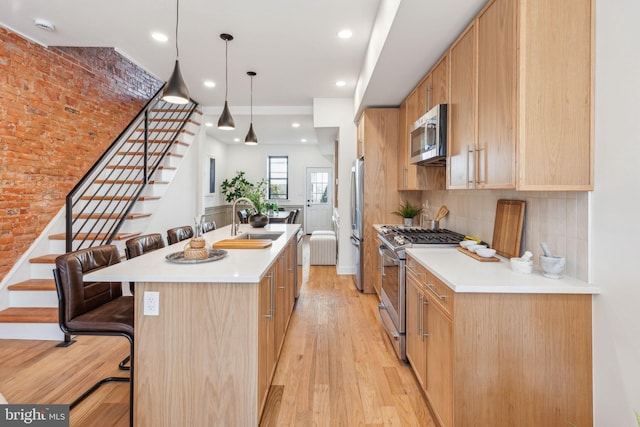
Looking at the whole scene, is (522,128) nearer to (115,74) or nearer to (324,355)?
(324,355)

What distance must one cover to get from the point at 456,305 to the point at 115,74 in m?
5.62

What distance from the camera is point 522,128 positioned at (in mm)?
1542

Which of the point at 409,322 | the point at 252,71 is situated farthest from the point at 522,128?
the point at 252,71

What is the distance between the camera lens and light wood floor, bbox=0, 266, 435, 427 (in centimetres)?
194

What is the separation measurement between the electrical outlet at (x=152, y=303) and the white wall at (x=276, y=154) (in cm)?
857

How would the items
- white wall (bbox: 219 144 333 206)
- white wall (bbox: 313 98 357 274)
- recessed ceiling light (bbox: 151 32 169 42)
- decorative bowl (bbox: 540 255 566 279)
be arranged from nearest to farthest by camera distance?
decorative bowl (bbox: 540 255 566 279) < recessed ceiling light (bbox: 151 32 169 42) < white wall (bbox: 313 98 357 274) < white wall (bbox: 219 144 333 206)

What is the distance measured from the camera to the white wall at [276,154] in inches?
398

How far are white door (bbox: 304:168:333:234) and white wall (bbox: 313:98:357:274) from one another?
4951 mm

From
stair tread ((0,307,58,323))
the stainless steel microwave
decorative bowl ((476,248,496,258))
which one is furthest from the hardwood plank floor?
stair tread ((0,307,58,323))

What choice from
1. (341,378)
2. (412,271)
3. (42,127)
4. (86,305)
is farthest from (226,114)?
(341,378)

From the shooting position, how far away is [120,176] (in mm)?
4680

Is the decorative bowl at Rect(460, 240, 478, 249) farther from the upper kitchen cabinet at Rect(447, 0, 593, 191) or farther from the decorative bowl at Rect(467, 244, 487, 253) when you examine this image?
the upper kitchen cabinet at Rect(447, 0, 593, 191)

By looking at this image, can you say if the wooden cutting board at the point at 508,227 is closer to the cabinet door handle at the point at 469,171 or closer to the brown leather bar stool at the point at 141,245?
the cabinet door handle at the point at 469,171

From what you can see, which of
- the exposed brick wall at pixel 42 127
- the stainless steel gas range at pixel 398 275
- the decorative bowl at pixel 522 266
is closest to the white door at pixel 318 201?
the exposed brick wall at pixel 42 127
